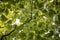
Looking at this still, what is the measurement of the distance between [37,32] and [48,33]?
8.9 inches

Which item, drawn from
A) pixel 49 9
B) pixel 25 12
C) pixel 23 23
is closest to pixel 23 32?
pixel 23 23

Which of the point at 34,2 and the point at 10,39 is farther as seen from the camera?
the point at 34,2

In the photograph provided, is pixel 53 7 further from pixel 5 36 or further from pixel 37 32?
pixel 5 36

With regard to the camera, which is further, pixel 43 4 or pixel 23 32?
pixel 43 4

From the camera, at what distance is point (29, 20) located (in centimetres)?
424

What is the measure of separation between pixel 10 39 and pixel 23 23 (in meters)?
0.39

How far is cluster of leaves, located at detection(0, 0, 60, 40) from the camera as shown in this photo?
13.3 ft

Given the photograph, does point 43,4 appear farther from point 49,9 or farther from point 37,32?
point 37,32

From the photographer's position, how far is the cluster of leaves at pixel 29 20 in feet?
13.3

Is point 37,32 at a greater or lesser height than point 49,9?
lesser

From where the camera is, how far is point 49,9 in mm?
4398

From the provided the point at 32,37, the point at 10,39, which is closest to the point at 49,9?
the point at 32,37

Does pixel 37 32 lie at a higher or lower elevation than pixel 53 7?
lower

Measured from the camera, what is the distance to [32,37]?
4.07 m
